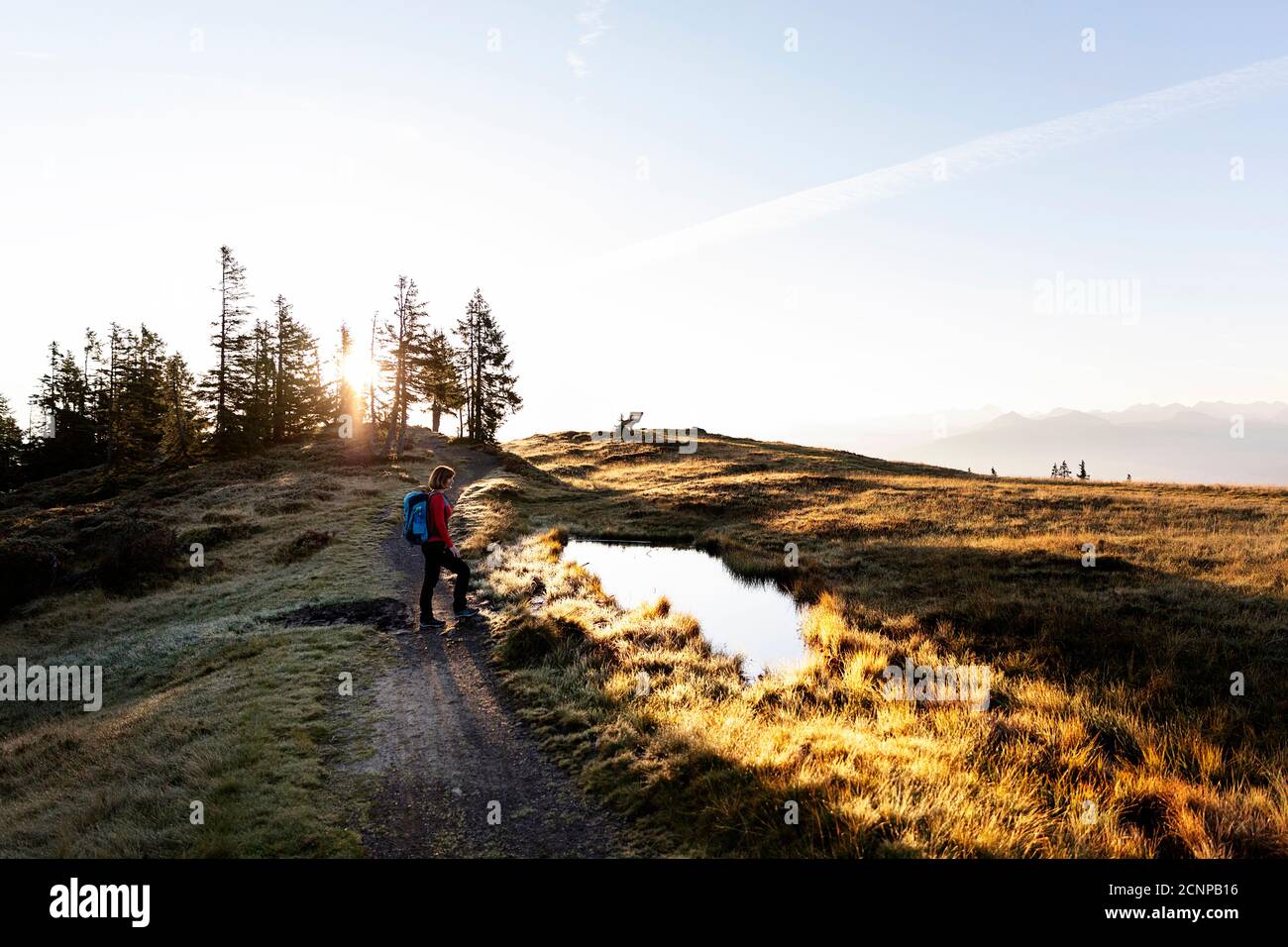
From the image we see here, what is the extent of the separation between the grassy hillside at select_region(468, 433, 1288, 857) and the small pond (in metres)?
0.78

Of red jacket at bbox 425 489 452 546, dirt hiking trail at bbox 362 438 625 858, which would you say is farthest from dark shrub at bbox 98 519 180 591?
dirt hiking trail at bbox 362 438 625 858

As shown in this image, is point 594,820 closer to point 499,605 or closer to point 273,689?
point 273,689

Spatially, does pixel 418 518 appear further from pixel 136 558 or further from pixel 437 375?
pixel 437 375

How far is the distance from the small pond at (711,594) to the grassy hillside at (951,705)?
780 mm

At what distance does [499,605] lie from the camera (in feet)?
48.8

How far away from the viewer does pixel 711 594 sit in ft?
61.1

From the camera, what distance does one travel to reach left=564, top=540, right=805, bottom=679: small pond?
44.9 ft

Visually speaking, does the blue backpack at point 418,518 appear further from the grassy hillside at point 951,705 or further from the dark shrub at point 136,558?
the dark shrub at point 136,558

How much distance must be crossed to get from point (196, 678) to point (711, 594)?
1290cm

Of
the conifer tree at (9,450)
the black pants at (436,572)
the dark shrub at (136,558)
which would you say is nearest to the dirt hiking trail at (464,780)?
the black pants at (436,572)

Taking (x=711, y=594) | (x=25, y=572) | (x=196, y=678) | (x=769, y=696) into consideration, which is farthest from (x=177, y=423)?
(x=769, y=696)
